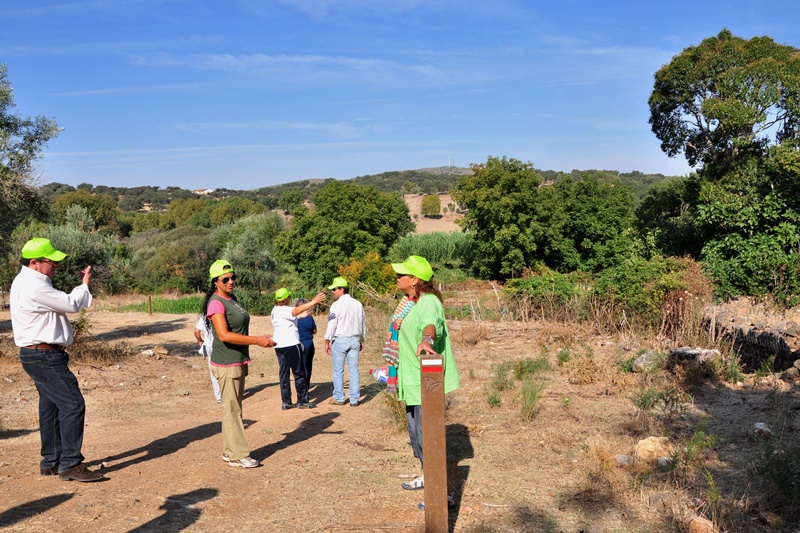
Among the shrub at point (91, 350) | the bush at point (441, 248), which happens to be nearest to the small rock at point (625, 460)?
the shrub at point (91, 350)

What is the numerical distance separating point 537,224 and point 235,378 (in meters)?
38.2

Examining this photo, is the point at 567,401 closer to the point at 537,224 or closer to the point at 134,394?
the point at 134,394

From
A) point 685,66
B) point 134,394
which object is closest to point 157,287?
point 685,66

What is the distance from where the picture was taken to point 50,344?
5.71 m

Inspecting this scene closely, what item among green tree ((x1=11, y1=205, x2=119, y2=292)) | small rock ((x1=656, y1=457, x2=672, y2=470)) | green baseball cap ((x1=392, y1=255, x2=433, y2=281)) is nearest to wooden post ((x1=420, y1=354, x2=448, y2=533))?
green baseball cap ((x1=392, y1=255, x2=433, y2=281))

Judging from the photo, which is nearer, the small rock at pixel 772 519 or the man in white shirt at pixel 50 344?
the small rock at pixel 772 519

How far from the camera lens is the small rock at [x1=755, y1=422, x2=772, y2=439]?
22.6 ft

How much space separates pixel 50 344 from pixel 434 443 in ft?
11.0

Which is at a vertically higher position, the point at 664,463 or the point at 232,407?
the point at 232,407

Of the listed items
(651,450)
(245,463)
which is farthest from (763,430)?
(245,463)

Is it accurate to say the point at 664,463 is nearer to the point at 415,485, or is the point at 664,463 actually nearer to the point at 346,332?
the point at 415,485

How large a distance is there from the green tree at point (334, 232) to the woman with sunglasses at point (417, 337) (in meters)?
33.8

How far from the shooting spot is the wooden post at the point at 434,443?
4566 millimetres

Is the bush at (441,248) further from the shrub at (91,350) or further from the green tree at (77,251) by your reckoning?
the shrub at (91,350)
